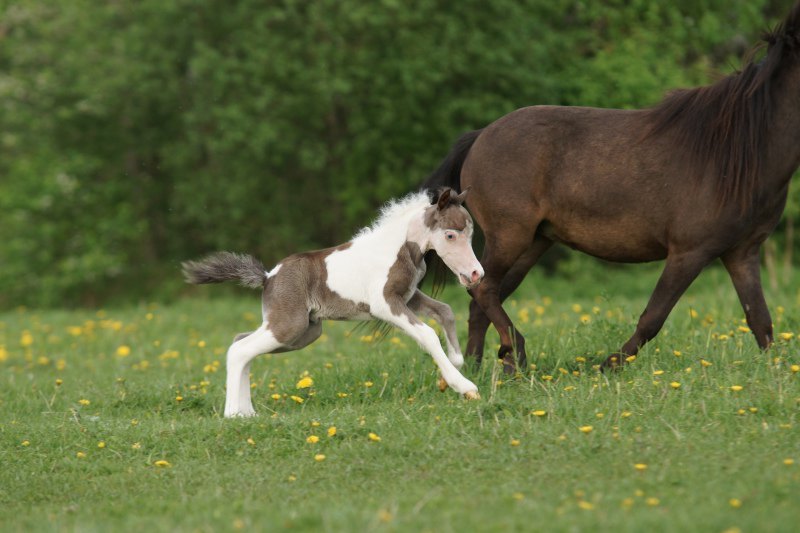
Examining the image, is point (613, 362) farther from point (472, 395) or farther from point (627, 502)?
point (627, 502)

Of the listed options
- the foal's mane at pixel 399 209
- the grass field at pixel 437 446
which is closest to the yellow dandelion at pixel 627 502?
the grass field at pixel 437 446

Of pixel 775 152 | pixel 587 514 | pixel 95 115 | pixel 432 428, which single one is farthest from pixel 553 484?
pixel 95 115

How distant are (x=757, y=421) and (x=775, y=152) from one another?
188cm

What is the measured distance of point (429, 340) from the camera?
6.23m

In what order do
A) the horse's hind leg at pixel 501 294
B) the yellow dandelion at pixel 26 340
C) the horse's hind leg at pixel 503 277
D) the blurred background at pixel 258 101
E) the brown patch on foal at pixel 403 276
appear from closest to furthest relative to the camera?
the brown patch on foal at pixel 403 276, the horse's hind leg at pixel 503 277, the horse's hind leg at pixel 501 294, the yellow dandelion at pixel 26 340, the blurred background at pixel 258 101

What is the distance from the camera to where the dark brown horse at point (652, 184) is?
6.33m

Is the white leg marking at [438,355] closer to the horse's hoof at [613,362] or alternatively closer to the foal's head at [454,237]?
the foal's head at [454,237]

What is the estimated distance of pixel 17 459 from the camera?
591 centimetres

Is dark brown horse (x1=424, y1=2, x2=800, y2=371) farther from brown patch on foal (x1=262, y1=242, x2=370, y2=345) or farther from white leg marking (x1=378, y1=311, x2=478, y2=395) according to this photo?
brown patch on foal (x1=262, y1=242, x2=370, y2=345)

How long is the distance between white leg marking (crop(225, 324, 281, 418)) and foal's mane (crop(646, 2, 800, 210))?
9.38ft

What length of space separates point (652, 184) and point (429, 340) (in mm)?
1784

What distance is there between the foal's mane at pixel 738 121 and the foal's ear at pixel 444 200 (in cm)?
146

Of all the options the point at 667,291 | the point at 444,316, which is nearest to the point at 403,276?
the point at 444,316

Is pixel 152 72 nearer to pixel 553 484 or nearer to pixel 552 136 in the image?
pixel 552 136
